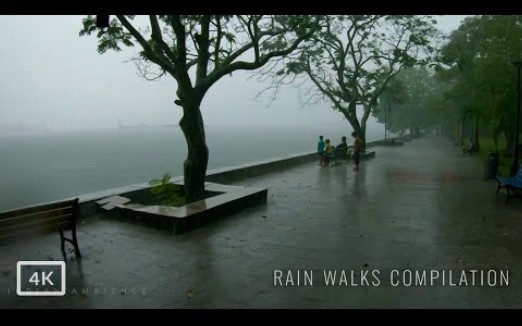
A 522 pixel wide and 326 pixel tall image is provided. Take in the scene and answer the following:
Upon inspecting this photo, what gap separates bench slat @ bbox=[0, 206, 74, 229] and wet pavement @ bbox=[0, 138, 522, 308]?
606mm

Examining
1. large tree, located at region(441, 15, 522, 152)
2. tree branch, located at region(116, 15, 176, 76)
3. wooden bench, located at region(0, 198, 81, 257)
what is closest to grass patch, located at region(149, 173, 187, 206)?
tree branch, located at region(116, 15, 176, 76)

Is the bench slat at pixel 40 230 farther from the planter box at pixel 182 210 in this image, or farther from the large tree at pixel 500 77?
the large tree at pixel 500 77

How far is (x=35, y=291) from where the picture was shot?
4.07m

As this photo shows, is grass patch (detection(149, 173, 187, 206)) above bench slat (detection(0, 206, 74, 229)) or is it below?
below

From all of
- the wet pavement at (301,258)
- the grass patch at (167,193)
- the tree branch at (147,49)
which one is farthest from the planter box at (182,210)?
the tree branch at (147,49)

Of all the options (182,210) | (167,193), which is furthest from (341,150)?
(182,210)

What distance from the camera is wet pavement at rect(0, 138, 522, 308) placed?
4129mm

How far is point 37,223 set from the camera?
5000 millimetres

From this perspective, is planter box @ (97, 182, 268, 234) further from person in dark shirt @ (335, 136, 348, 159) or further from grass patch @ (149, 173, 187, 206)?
person in dark shirt @ (335, 136, 348, 159)

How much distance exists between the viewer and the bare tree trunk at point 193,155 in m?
9.04

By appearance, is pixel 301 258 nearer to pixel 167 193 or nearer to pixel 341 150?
pixel 167 193

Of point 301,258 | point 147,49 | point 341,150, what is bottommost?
point 301,258

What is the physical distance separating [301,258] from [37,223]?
3.27 metres
